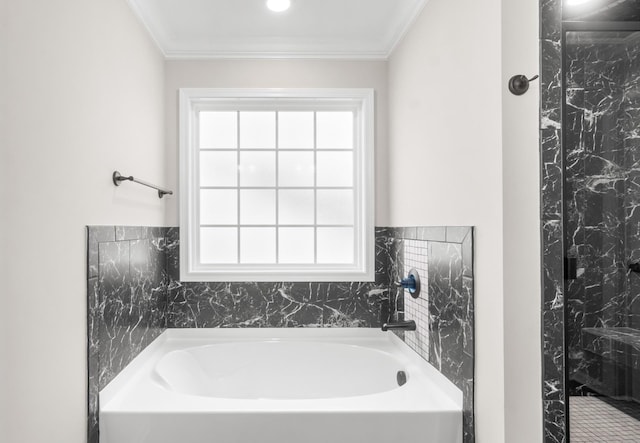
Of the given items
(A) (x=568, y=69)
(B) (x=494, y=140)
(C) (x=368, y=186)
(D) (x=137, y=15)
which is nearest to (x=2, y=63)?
(D) (x=137, y=15)

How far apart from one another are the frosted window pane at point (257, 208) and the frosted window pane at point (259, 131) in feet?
1.01

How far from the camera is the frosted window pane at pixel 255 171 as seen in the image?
2945 mm

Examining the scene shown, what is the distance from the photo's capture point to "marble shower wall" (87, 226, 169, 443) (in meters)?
1.70

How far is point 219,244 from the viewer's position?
2.94 meters

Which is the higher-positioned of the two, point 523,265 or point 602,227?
point 602,227

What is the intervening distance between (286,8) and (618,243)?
1.88 m

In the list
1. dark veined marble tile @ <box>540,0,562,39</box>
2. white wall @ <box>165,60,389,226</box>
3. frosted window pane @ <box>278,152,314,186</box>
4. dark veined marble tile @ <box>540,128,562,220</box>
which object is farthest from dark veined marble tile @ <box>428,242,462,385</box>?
frosted window pane @ <box>278,152,314,186</box>

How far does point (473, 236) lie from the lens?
5.28 ft

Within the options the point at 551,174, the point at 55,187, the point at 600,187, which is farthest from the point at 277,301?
the point at 600,187

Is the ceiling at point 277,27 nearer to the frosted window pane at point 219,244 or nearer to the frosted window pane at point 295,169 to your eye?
the frosted window pane at point 295,169

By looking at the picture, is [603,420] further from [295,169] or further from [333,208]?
[295,169]

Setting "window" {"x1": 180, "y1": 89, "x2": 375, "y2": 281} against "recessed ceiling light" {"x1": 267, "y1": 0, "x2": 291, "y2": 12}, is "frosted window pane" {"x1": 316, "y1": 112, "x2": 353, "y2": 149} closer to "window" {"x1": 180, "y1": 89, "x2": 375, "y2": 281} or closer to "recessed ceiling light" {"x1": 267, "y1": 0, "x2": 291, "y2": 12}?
"window" {"x1": 180, "y1": 89, "x2": 375, "y2": 281}

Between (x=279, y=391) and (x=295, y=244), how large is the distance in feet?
2.97

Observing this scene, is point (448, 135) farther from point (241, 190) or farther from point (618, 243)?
point (241, 190)
